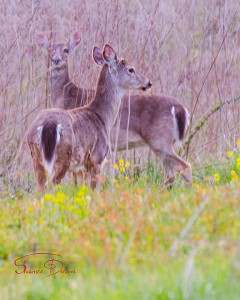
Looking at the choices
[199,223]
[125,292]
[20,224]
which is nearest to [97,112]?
[20,224]

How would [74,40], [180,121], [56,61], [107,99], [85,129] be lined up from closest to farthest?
[85,129] → [107,99] → [180,121] → [74,40] → [56,61]

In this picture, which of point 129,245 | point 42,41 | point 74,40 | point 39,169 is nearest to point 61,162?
point 39,169

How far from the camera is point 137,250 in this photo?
4.36 meters

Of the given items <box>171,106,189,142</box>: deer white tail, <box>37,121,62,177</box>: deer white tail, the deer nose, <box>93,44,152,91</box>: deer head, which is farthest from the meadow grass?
the deer nose

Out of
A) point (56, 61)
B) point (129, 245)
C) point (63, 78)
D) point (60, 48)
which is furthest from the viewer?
point (63, 78)

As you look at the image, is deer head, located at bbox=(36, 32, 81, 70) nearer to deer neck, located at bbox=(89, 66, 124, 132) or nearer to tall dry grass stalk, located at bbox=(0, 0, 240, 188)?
tall dry grass stalk, located at bbox=(0, 0, 240, 188)

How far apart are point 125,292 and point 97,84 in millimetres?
5831

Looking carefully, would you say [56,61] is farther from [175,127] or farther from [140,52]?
[175,127]

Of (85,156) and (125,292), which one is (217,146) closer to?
(85,156)

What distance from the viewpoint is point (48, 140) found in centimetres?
749

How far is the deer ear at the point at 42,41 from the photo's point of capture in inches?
380

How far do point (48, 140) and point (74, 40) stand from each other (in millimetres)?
2921

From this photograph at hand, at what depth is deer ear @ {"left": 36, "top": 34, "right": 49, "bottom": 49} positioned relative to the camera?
9.66m

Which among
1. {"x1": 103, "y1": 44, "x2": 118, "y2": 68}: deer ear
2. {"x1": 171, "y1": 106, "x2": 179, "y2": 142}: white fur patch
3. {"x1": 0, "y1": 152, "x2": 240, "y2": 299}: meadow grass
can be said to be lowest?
{"x1": 171, "y1": 106, "x2": 179, "y2": 142}: white fur patch
